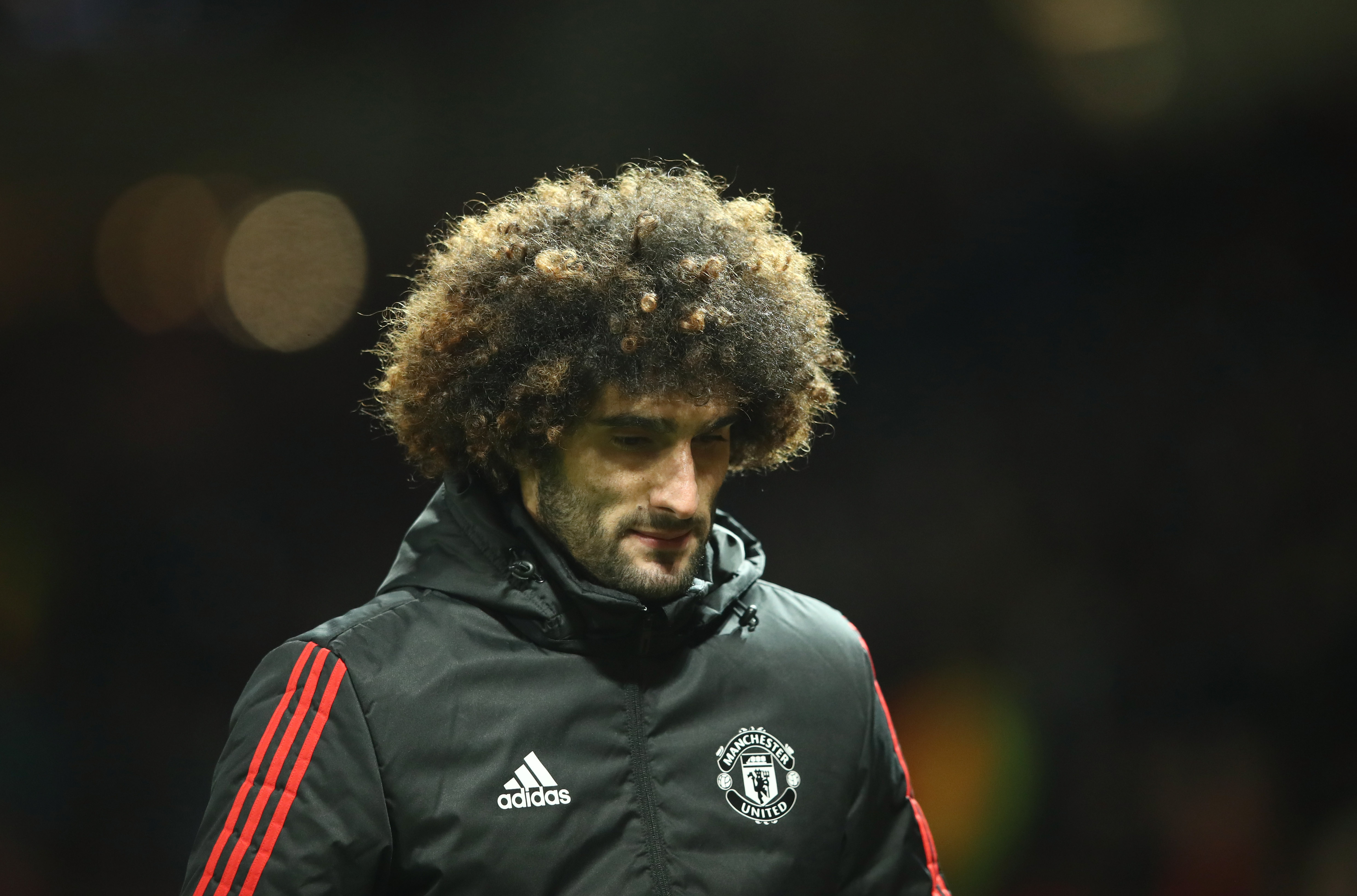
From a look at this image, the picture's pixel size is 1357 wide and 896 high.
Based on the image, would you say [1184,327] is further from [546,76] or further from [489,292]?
[489,292]

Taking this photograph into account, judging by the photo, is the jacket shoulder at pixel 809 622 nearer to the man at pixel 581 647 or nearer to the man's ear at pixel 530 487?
the man at pixel 581 647

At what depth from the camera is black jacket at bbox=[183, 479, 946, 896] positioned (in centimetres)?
130

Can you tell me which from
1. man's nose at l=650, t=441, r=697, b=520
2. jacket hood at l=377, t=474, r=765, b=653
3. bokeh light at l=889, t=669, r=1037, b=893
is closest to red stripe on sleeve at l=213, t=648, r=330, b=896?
jacket hood at l=377, t=474, r=765, b=653

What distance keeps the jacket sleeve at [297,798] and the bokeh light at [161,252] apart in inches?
82.1

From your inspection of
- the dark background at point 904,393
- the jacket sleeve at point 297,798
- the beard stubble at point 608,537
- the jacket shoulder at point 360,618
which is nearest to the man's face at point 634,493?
the beard stubble at point 608,537

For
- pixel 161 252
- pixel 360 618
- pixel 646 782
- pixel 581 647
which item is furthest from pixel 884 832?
pixel 161 252

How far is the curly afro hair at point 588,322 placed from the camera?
1.50 m

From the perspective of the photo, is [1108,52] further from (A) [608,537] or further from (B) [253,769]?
(B) [253,769]

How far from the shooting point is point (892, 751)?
1729mm

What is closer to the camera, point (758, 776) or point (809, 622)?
point (758, 776)

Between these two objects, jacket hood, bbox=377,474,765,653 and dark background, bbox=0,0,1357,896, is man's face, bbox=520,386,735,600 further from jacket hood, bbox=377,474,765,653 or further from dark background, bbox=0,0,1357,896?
dark background, bbox=0,0,1357,896

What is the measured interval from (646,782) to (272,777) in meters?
0.46

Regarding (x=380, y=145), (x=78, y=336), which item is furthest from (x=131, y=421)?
(x=380, y=145)

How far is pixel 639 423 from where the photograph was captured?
1472 mm
